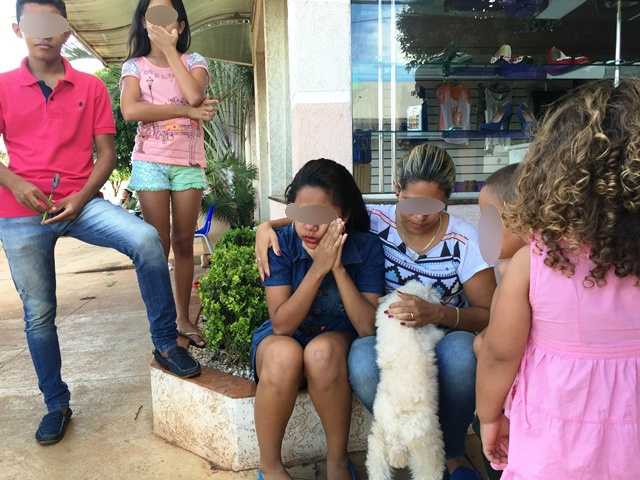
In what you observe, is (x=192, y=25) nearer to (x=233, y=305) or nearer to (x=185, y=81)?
(x=185, y=81)

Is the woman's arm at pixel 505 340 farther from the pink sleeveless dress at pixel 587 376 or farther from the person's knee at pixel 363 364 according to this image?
the person's knee at pixel 363 364

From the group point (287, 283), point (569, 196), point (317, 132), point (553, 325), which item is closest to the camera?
point (569, 196)

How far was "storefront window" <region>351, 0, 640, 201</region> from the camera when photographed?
3.01 m

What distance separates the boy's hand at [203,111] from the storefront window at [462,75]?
2.46 feet

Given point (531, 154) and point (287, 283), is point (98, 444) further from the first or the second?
point (531, 154)

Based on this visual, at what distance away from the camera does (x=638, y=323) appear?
1.23 metres

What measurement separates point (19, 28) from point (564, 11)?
12.2 ft

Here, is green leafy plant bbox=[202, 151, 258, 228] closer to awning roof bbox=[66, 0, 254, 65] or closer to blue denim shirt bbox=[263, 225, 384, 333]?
awning roof bbox=[66, 0, 254, 65]

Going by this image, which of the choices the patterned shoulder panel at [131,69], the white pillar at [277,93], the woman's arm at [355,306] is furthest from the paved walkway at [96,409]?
the white pillar at [277,93]

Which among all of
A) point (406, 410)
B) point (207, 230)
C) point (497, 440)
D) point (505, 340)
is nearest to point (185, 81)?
point (406, 410)

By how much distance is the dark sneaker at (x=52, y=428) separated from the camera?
2.40 metres

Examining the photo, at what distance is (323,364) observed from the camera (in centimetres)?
183

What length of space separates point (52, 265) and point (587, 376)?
2211 millimetres

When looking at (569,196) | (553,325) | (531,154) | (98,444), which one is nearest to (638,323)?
(553,325)
